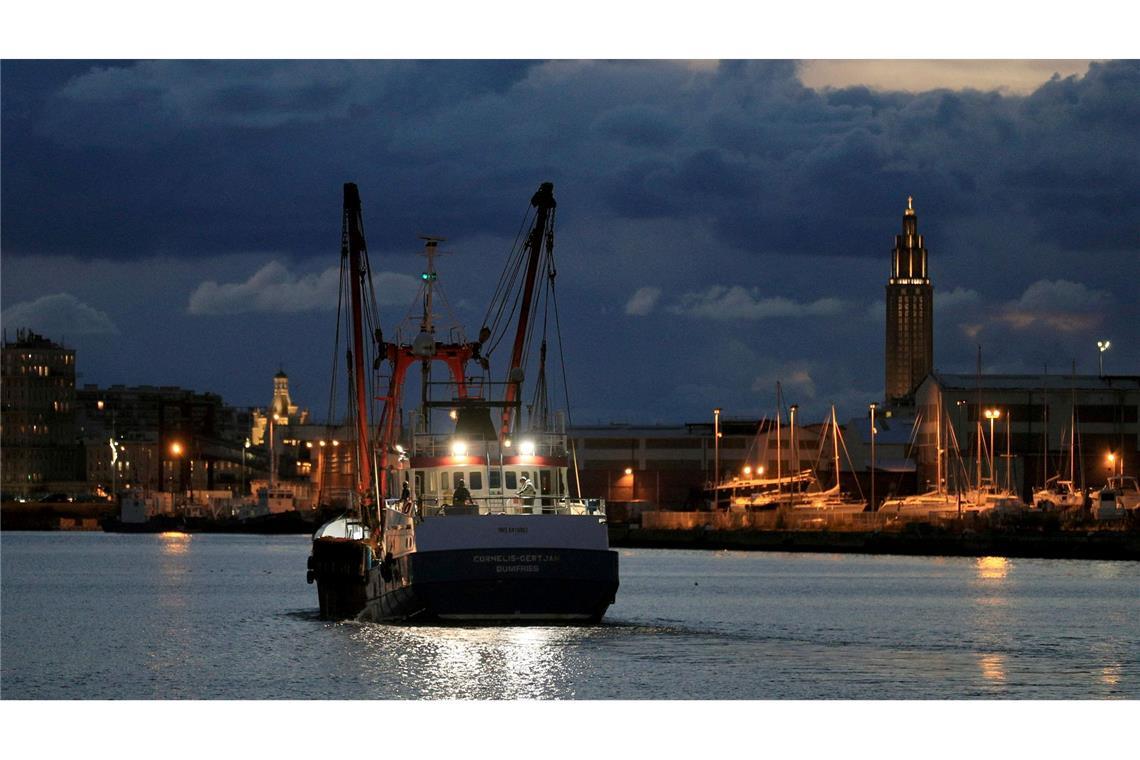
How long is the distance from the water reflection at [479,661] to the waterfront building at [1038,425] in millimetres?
91133

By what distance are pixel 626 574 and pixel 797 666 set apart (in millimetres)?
49270

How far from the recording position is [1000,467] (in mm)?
139625

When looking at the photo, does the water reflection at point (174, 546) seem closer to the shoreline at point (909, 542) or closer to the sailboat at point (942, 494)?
the shoreline at point (909, 542)

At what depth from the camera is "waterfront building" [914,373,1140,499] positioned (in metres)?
139

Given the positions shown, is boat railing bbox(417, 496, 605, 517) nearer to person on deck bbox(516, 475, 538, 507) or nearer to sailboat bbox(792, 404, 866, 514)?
person on deck bbox(516, 475, 538, 507)

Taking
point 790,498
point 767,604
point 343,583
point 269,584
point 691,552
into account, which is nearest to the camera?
point 343,583

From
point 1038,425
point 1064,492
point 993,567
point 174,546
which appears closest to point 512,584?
point 993,567

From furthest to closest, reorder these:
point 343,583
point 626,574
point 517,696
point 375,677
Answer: point 626,574
point 343,583
point 375,677
point 517,696

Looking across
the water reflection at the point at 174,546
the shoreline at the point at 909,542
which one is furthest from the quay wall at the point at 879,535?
the water reflection at the point at 174,546

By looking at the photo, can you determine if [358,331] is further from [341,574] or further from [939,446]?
[939,446]

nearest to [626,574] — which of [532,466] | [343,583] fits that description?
[343,583]

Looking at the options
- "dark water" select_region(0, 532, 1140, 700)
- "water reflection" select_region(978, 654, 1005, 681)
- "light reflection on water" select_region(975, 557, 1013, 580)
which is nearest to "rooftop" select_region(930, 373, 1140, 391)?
"light reflection on water" select_region(975, 557, 1013, 580)

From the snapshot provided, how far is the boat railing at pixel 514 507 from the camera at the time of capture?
50.0 m

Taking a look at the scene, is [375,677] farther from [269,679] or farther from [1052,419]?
[1052,419]
